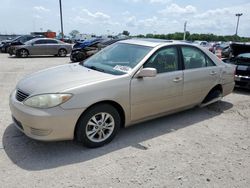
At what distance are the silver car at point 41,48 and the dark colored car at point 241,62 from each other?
43.3 ft

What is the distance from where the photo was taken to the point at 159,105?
159 inches

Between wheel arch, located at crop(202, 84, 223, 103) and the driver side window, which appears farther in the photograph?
wheel arch, located at crop(202, 84, 223, 103)

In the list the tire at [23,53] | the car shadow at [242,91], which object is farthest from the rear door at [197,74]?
the tire at [23,53]

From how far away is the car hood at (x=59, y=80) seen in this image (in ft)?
10.4

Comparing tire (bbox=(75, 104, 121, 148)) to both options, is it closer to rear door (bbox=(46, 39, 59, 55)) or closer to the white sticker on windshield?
the white sticker on windshield

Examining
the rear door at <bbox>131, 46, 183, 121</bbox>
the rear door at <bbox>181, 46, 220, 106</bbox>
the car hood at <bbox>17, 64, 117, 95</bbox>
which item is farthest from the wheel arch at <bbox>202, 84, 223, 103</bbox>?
the car hood at <bbox>17, 64, 117, 95</bbox>

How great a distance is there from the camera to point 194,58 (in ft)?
15.3

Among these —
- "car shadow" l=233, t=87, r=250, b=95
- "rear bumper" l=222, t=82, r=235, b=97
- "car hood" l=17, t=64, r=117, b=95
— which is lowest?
"car shadow" l=233, t=87, r=250, b=95

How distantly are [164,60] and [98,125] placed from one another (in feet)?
5.38

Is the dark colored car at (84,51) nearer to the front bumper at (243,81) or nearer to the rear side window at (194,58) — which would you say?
the front bumper at (243,81)

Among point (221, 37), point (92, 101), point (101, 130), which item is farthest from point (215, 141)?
point (221, 37)

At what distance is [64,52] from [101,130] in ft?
51.2

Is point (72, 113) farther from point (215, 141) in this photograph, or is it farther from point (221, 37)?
point (221, 37)

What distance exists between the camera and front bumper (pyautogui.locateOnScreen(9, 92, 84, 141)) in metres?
2.98
